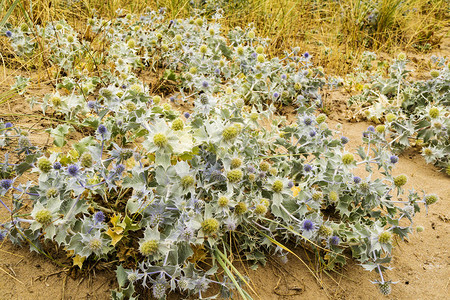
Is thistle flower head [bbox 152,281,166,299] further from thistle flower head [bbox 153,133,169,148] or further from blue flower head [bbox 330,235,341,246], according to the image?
blue flower head [bbox 330,235,341,246]

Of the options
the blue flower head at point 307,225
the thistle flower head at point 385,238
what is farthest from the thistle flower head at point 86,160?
the thistle flower head at point 385,238

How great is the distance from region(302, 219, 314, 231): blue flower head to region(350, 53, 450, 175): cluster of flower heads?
999 millimetres

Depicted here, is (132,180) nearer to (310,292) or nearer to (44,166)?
(44,166)

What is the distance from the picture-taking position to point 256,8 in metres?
4.80

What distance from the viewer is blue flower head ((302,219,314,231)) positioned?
1.52 metres

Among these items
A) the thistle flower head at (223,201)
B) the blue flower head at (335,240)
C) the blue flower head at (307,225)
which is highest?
the thistle flower head at (223,201)

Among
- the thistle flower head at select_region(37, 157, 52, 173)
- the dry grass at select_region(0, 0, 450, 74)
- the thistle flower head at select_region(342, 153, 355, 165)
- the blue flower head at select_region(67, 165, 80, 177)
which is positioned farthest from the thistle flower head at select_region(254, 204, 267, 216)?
the dry grass at select_region(0, 0, 450, 74)

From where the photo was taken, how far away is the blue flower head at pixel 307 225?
152cm

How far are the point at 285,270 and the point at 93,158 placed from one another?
40.8 inches

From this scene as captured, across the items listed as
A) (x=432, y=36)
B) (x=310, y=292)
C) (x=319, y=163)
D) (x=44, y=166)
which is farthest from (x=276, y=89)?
(x=432, y=36)

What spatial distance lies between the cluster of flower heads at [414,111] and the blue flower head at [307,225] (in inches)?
39.3

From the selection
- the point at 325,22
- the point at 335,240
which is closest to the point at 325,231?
the point at 335,240

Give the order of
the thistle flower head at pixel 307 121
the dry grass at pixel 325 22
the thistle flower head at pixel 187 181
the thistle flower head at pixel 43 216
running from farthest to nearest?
the dry grass at pixel 325 22 → the thistle flower head at pixel 307 121 → the thistle flower head at pixel 187 181 → the thistle flower head at pixel 43 216

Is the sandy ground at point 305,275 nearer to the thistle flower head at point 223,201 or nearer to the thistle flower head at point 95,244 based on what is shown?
the thistle flower head at point 95,244
